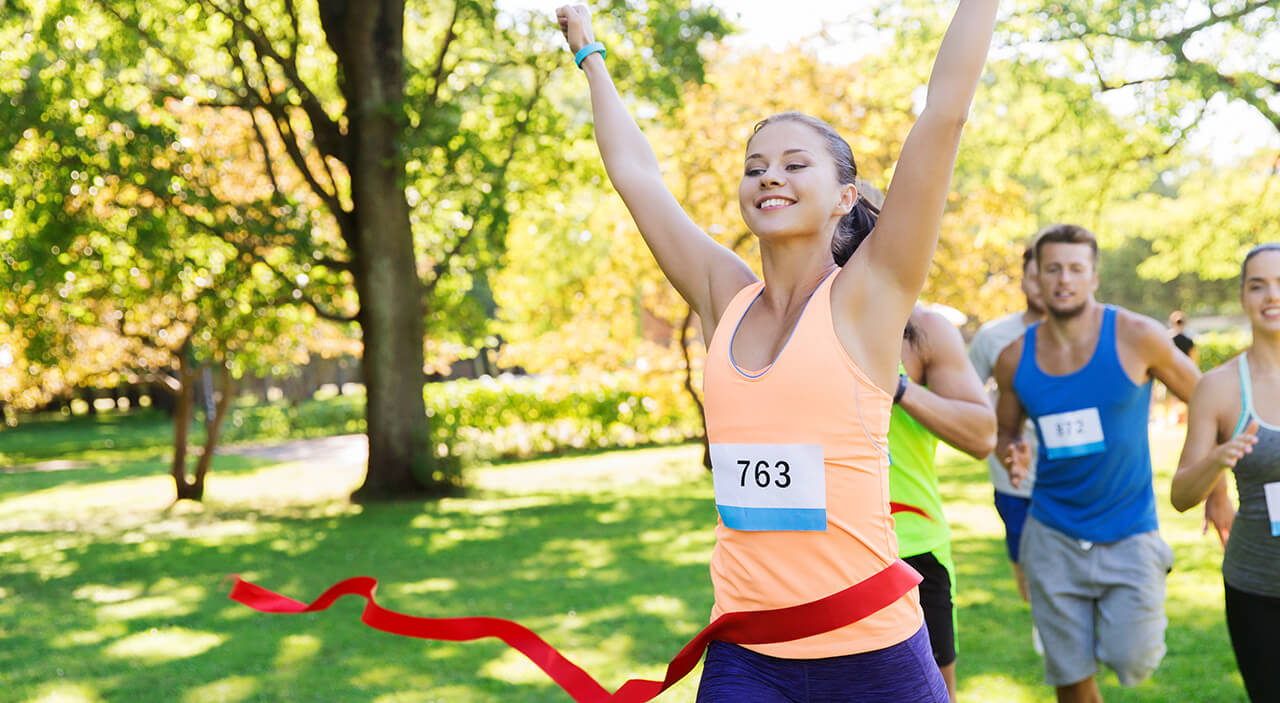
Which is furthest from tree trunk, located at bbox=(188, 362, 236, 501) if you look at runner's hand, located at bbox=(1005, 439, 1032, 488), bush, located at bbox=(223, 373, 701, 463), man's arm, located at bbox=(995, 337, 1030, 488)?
runner's hand, located at bbox=(1005, 439, 1032, 488)

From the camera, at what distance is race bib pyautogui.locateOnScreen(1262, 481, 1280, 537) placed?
3.40 meters

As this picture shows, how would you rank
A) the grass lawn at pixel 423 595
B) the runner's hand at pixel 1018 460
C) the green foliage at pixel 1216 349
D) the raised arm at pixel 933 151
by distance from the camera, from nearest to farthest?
the raised arm at pixel 933 151
the runner's hand at pixel 1018 460
the grass lawn at pixel 423 595
the green foliage at pixel 1216 349

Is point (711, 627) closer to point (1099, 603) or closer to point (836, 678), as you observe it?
point (836, 678)

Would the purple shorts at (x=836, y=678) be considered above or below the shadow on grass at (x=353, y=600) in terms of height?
above

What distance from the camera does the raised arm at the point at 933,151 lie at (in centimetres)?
201

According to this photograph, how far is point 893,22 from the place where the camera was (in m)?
15.2

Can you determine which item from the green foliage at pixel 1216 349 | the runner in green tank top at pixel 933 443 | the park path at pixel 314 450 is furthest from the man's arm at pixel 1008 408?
the green foliage at pixel 1216 349

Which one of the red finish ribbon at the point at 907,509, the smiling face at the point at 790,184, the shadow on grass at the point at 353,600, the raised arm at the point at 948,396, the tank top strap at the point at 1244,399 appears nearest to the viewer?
the smiling face at the point at 790,184

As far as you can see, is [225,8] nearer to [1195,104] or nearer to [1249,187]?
[1195,104]

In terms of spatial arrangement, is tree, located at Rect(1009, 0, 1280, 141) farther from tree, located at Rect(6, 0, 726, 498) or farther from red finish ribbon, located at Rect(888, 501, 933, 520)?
red finish ribbon, located at Rect(888, 501, 933, 520)

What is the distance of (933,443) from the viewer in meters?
3.56

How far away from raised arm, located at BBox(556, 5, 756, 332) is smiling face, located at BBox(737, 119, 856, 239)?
9.9 inches

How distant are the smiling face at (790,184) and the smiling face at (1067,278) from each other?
2398 millimetres

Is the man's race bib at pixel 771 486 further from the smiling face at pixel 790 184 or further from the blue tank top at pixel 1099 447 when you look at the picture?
the blue tank top at pixel 1099 447
